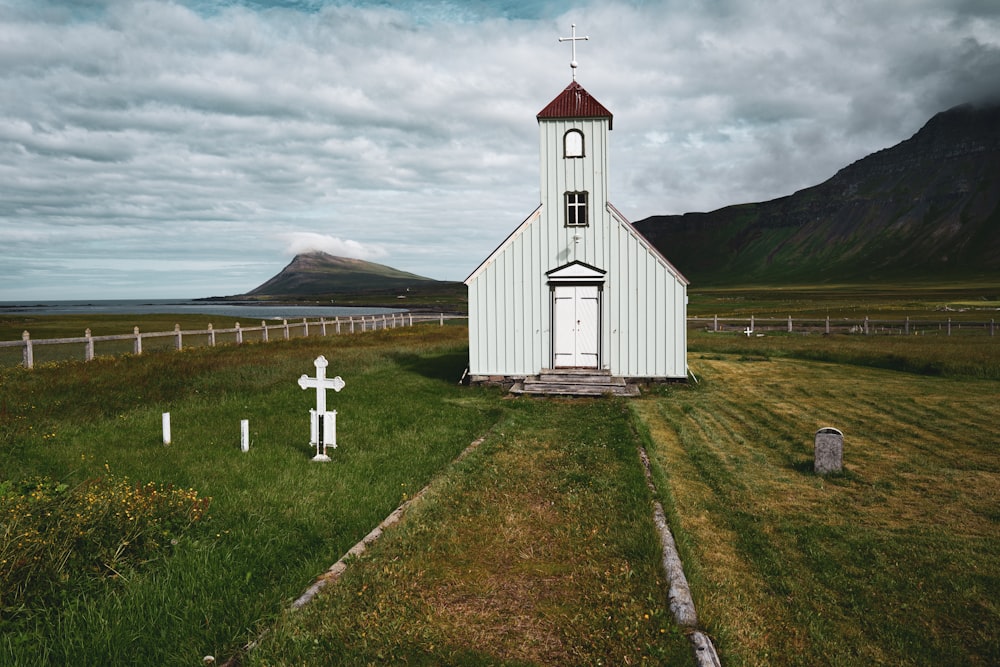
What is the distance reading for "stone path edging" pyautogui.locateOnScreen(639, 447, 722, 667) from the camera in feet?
14.4

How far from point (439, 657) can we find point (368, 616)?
2.68 ft

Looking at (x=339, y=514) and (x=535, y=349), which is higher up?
(x=535, y=349)

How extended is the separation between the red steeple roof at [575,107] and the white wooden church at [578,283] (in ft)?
0.10

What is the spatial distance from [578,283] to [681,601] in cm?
1390

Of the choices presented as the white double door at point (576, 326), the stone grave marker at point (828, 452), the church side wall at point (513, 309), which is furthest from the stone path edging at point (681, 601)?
the church side wall at point (513, 309)

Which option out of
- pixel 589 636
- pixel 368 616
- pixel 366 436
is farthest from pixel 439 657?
pixel 366 436

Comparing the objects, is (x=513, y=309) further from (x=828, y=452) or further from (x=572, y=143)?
(x=828, y=452)

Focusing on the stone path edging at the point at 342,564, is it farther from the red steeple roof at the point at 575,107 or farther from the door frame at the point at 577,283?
the red steeple roof at the point at 575,107

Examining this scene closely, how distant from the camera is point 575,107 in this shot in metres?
18.6

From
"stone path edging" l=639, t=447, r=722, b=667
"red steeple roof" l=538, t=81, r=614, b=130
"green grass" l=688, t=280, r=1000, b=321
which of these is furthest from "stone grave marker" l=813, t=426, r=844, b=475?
"green grass" l=688, t=280, r=1000, b=321

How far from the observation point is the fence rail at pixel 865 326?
38.4 m

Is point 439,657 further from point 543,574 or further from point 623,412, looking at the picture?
point 623,412

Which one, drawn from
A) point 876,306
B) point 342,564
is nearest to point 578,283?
point 342,564

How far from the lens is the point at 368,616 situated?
492cm
